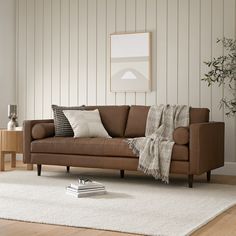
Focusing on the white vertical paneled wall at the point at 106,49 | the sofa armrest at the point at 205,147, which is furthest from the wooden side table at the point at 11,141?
the sofa armrest at the point at 205,147

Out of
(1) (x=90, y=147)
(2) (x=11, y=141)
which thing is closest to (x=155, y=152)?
(1) (x=90, y=147)

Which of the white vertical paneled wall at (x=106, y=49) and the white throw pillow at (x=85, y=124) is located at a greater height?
the white vertical paneled wall at (x=106, y=49)

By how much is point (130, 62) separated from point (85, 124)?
121 centimetres

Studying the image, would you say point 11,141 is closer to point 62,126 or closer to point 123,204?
point 62,126

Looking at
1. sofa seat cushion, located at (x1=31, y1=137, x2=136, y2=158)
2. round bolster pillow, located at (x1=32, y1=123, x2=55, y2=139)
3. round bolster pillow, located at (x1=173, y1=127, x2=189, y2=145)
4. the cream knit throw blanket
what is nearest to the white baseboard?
the cream knit throw blanket

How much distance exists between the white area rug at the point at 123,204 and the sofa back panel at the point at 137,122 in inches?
20.8

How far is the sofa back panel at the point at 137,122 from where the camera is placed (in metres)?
5.94

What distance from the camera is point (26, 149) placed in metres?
5.82

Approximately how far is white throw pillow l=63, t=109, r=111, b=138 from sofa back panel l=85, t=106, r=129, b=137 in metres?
0.15

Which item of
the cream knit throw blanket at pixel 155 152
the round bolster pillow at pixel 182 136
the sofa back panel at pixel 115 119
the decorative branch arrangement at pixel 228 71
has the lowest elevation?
the cream knit throw blanket at pixel 155 152

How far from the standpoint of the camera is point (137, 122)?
5980 mm

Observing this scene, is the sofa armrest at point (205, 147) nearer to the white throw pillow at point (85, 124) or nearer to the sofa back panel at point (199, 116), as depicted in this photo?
the sofa back panel at point (199, 116)

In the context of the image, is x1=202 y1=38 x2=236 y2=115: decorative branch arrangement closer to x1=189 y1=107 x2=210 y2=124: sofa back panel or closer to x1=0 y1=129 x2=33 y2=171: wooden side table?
x1=189 y1=107 x2=210 y2=124: sofa back panel

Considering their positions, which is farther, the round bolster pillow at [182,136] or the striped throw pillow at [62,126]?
the striped throw pillow at [62,126]
